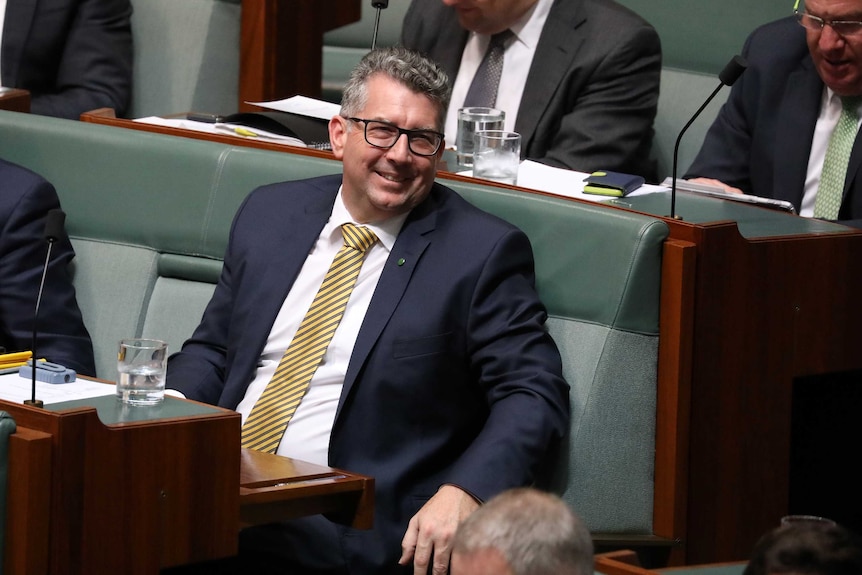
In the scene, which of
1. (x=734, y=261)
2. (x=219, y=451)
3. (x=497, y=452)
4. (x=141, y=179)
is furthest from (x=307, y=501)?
(x=141, y=179)

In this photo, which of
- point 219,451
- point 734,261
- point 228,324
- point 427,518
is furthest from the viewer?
point 228,324

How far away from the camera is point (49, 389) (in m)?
1.94

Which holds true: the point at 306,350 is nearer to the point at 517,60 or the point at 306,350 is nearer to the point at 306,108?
the point at 306,108

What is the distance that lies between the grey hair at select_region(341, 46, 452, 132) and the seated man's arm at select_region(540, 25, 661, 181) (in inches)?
29.6

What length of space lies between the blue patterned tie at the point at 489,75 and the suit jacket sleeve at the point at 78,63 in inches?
37.8

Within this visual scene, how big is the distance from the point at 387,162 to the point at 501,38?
44.2 inches

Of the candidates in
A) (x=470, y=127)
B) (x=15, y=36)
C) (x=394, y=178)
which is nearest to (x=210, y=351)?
(x=394, y=178)

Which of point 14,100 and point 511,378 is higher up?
point 14,100

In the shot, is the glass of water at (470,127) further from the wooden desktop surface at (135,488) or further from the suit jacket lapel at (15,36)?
the suit jacket lapel at (15,36)

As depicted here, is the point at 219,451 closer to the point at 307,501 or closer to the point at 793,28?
the point at 307,501

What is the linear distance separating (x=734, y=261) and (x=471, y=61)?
4.32 feet

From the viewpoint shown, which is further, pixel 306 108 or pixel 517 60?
pixel 517 60

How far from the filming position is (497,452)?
2.09 m

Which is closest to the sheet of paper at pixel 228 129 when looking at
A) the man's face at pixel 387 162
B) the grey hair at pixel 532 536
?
the man's face at pixel 387 162
